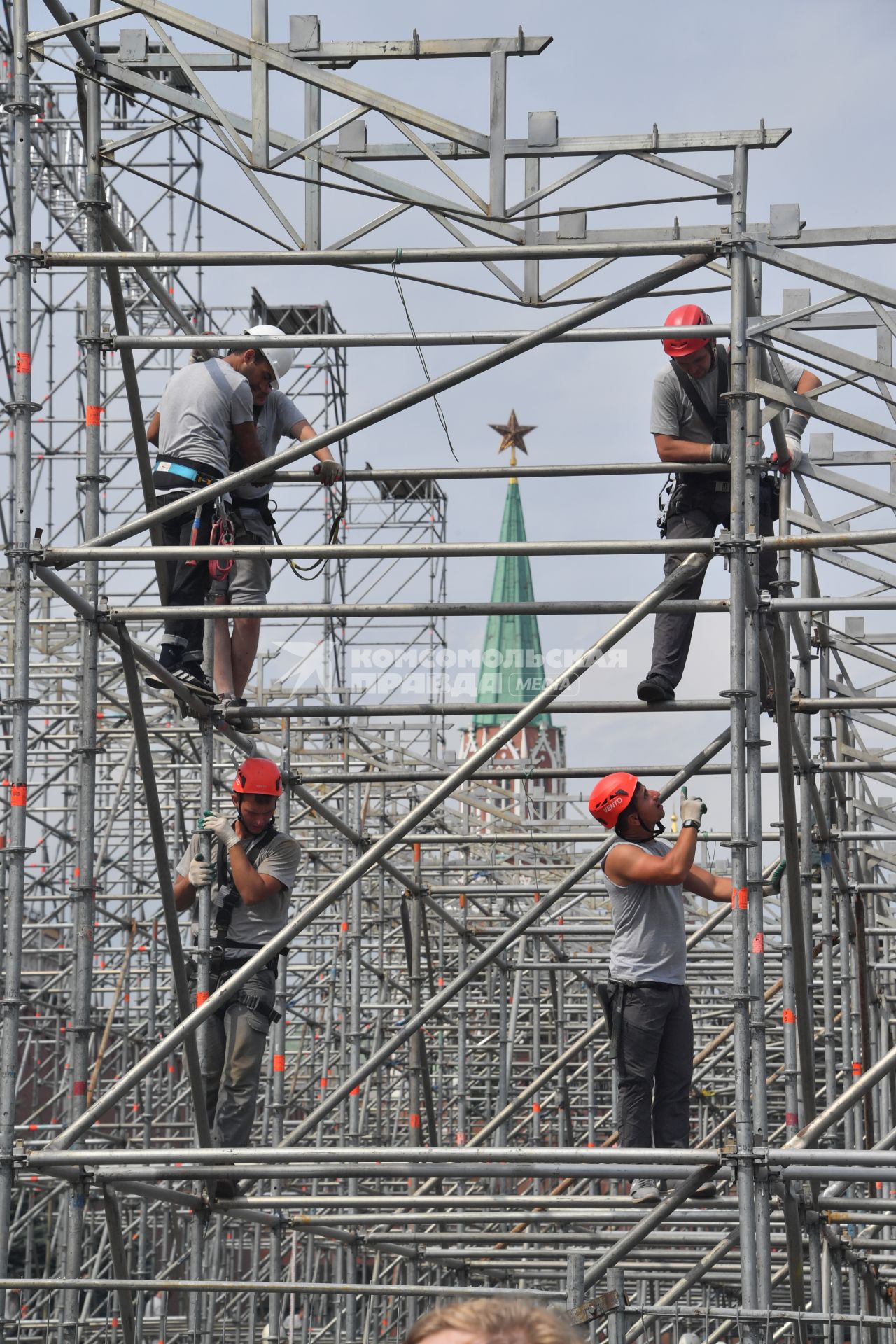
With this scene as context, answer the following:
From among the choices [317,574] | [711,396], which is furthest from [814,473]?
[317,574]

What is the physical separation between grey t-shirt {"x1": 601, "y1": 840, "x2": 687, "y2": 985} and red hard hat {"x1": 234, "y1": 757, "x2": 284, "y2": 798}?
5.80 ft

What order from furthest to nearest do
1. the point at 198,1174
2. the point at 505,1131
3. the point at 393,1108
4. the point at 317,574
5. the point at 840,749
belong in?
the point at 393,1108
the point at 505,1131
the point at 840,749
the point at 317,574
the point at 198,1174

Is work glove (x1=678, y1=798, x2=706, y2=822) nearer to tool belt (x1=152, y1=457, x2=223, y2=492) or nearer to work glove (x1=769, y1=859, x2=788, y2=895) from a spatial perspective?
work glove (x1=769, y1=859, x2=788, y2=895)

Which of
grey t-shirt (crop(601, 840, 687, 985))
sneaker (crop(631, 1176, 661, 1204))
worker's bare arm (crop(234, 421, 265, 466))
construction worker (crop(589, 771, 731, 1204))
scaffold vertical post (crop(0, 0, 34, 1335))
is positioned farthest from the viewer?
worker's bare arm (crop(234, 421, 265, 466))

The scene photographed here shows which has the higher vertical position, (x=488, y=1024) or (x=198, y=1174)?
(x=488, y=1024)

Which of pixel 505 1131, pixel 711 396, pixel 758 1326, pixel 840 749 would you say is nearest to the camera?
pixel 758 1326

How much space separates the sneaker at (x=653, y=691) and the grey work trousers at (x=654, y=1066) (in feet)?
4.30

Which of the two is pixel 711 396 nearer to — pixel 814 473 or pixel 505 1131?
pixel 814 473

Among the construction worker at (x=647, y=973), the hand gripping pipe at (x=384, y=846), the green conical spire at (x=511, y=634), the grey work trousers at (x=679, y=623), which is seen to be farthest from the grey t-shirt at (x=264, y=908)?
the green conical spire at (x=511, y=634)

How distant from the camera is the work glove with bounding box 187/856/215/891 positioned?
29.8 ft

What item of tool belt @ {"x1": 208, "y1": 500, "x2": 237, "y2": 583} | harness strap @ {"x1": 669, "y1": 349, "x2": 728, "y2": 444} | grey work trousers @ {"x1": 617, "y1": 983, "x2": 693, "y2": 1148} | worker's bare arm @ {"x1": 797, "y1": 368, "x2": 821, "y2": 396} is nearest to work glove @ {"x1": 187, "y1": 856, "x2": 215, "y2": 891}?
tool belt @ {"x1": 208, "y1": 500, "x2": 237, "y2": 583}

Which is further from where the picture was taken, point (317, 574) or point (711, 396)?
point (317, 574)

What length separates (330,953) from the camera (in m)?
25.4

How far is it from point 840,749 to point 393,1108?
12.4m
